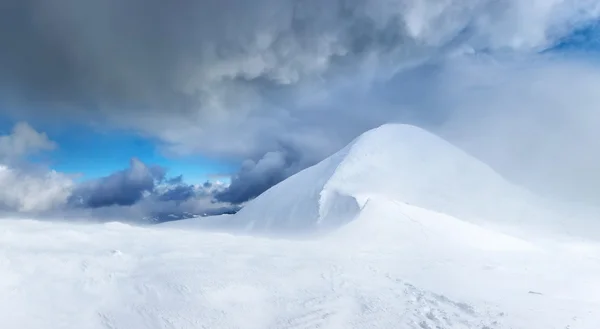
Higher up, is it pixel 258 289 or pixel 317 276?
pixel 317 276

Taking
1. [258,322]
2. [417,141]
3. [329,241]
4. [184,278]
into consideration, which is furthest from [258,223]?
[258,322]

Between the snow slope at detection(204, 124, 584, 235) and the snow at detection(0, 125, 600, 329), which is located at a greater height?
the snow slope at detection(204, 124, 584, 235)

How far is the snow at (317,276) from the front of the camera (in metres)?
20.8

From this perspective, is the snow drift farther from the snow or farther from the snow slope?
the snow

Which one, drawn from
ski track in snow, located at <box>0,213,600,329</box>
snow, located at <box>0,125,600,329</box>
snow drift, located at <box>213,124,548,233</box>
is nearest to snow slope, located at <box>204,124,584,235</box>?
snow drift, located at <box>213,124,548,233</box>

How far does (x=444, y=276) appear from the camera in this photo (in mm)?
26641

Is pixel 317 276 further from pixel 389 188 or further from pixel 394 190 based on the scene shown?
pixel 389 188

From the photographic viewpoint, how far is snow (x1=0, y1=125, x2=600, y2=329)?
2077 centimetres

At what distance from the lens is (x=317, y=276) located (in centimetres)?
2553

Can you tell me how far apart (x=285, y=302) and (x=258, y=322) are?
6.98ft

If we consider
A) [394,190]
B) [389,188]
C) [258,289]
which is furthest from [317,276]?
[389,188]

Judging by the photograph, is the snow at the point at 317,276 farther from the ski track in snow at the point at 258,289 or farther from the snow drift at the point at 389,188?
the snow drift at the point at 389,188

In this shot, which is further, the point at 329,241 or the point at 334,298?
the point at 329,241

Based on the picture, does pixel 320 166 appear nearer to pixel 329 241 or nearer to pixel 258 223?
pixel 258 223
